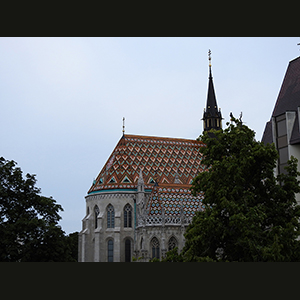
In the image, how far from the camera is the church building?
4562 centimetres

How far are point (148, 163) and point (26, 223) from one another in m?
29.2

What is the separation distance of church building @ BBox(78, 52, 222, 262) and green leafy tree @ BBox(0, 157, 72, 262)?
58.1ft

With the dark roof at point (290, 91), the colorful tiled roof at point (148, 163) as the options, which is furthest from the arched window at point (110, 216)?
the dark roof at point (290, 91)

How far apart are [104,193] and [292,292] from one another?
43.5 meters

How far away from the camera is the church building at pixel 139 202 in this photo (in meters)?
45.6

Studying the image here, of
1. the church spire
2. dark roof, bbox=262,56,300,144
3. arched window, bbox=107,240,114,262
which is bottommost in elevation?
arched window, bbox=107,240,114,262

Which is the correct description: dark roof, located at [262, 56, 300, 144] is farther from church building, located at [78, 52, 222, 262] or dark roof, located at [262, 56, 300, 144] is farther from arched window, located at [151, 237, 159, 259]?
arched window, located at [151, 237, 159, 259]

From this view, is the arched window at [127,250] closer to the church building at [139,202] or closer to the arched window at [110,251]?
the church building at [139,202]

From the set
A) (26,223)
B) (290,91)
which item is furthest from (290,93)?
(26,223)

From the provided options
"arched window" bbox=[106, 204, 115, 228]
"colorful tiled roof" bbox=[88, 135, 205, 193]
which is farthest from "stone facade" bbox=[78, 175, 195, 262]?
"colorful tiled roof" bbox=[88, 135, 205, 193]

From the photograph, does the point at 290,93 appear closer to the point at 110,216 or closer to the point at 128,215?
the point at 128,215

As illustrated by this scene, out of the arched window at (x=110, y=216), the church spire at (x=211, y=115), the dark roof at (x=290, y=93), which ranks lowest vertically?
the arched window at (x=110, y=216)

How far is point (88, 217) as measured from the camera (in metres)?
51.5

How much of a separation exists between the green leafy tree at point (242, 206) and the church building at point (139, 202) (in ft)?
82.9
